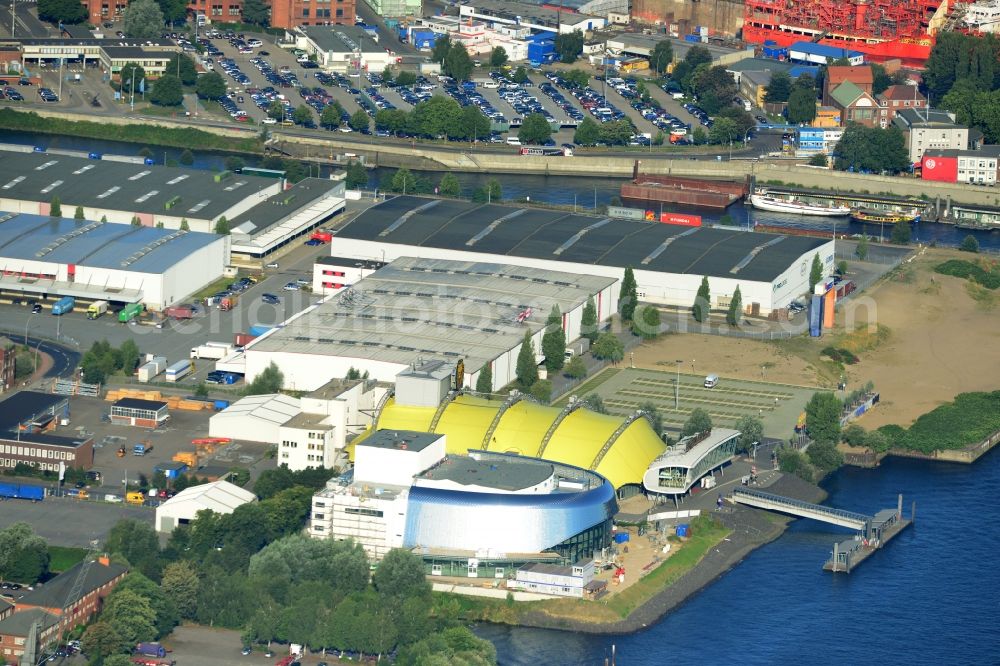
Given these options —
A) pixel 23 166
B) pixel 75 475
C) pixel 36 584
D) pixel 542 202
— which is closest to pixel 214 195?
pixel 23 166

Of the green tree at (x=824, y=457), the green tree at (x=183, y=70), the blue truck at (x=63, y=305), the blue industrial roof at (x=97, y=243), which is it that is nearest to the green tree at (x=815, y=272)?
the green tree at (x=824, y=457)

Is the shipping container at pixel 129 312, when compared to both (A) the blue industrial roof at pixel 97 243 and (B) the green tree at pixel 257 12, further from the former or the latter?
(B) the green tree at pixel 257 12

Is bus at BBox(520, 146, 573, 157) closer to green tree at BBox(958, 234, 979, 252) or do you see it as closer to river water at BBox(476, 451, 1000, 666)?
green tree at BBox(958, 234, 979, 252)

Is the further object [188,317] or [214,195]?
[214,195]

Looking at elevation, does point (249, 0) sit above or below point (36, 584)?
above

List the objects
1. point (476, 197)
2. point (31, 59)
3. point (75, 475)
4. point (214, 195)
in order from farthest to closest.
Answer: point (31, 59) → point (476, 197) → point (214, 195) → point (75, 475)

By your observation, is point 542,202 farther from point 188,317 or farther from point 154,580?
point 154,580

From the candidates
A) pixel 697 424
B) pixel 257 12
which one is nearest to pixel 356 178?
pixel 257 12

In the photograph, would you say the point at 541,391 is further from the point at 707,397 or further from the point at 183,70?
the point at 183,70
